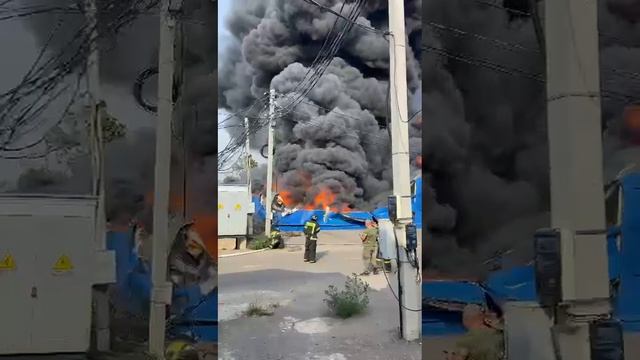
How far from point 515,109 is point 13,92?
208 centimetres

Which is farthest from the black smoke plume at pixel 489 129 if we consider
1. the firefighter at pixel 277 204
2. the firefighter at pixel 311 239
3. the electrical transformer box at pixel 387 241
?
the firefighter at pixel 277 204

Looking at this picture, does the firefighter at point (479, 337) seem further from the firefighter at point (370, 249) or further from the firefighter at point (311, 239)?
the firefighter at point (311, 239)

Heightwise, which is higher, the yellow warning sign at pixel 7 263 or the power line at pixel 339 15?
the power line at pixel 339 15

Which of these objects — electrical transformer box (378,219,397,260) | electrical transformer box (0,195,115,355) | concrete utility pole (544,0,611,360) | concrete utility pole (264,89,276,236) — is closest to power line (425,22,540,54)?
concrete utility pole (544,0,611,360)

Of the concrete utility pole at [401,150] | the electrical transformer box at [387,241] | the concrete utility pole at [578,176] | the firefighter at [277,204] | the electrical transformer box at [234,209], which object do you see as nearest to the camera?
the concrete utility pole at [578,176]

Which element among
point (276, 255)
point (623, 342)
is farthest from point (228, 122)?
point (623, 342)

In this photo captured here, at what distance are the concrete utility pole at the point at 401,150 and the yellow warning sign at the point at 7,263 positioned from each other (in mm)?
2148

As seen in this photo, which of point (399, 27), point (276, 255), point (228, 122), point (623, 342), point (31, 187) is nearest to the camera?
point (623, 342)

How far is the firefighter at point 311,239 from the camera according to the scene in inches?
163

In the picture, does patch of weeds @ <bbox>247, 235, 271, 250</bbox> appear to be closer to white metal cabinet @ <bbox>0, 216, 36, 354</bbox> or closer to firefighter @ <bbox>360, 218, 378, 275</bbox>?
firefighter @ <bbox>360, 218, 378, 275</bbox>

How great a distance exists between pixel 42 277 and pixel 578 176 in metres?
2.11

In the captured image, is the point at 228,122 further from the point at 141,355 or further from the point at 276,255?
the point at 141,355

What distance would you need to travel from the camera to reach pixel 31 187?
7.66 ft

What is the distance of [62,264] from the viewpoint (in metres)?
2.31
